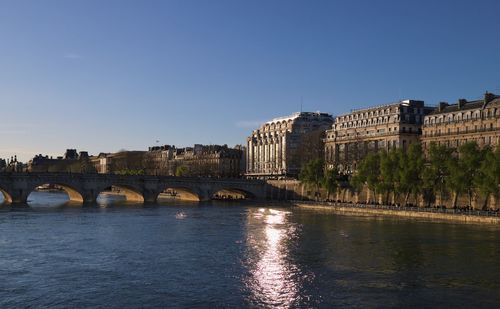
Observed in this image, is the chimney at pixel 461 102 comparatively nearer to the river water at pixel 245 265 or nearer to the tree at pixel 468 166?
the tree at pixel 468 166

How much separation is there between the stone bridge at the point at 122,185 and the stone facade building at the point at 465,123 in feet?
133

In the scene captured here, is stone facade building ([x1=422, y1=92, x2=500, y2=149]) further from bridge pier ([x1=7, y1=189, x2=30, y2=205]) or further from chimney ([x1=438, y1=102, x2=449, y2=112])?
bridge pier ([x1=7, y1=189, x2=30, y2=205])

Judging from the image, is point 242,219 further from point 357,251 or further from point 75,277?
point 75,277

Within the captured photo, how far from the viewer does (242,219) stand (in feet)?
260

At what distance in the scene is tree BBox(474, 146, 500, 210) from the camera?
75938 millimetres

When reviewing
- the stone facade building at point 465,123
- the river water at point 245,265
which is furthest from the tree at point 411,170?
the river water at point 245,265

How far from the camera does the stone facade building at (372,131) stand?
4811 inches

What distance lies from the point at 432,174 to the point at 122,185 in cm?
5763

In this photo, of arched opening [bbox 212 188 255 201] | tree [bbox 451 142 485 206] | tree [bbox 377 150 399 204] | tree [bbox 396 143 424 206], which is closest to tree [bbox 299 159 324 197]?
tree [bbox 377 150 399 204]

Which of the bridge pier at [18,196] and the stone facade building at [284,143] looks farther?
the stone facade building at [284,143]

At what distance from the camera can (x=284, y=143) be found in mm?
176875

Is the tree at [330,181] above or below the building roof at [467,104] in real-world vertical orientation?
below

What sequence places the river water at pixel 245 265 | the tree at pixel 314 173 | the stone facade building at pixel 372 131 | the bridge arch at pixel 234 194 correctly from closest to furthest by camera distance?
the river water at pixel 245 265 < the tree at pixel 314 173 < the stone facade building at pixel 372 131 < the bridge arch at pixel 234 194

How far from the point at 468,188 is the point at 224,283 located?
55899 mm
